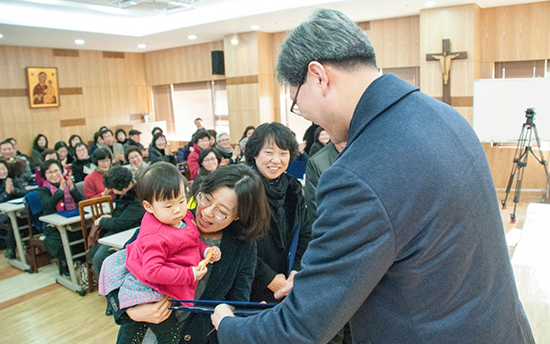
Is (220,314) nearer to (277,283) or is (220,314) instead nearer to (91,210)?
(277,283)

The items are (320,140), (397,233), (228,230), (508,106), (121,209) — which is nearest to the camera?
(397,233)

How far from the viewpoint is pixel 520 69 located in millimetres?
8328

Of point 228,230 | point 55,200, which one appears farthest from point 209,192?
point 55,200

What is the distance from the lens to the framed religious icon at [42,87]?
11703mm

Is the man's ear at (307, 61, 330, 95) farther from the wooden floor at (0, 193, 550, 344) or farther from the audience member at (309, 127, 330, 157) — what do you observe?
the audience member at (309, 127, 330, 157)

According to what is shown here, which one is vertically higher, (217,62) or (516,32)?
(217,62)

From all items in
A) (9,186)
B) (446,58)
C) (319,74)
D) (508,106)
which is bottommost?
(9,186)

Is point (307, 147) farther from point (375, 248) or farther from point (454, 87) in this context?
point (375, 248)

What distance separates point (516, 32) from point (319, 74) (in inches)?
342

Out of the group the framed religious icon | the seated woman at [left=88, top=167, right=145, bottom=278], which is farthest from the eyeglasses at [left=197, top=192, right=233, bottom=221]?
the framed religious icon

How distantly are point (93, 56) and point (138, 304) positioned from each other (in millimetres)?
12892

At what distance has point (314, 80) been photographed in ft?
3.44

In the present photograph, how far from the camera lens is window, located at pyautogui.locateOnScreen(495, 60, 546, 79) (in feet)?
26.8

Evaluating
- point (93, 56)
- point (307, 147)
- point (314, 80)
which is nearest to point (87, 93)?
point (93, 56)
